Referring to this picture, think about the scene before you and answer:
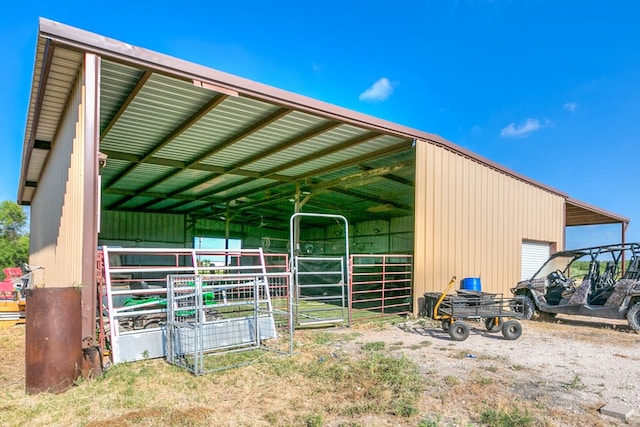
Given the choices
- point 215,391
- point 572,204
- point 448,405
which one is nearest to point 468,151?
point 572,204

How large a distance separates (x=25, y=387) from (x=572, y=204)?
542 inches

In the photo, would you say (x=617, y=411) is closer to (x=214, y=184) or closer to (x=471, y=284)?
(x=471, y=284)

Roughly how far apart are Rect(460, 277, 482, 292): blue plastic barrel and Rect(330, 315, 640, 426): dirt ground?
49.7 inches

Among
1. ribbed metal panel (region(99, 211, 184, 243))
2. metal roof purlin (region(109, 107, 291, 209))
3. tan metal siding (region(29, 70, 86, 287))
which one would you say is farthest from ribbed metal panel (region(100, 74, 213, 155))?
ribbed metal panel (region(99, 211, 184, 243))

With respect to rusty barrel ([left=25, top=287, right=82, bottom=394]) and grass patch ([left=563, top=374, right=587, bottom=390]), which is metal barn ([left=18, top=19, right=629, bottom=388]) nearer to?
rusty barrel ([left=25, top=287, right=82, bottom=394])

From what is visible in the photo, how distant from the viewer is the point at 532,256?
446 inches

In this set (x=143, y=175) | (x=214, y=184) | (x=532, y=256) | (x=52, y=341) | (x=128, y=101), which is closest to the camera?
(x=52, y=341)

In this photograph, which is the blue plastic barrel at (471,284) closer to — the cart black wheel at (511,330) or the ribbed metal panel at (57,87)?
the cart black wheel at (511,330)

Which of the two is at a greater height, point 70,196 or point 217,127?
point 217,127

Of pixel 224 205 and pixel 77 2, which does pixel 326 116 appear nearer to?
pixel 77 2

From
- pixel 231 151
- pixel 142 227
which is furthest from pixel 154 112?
pixel 142 227

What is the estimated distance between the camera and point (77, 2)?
25.7 feet

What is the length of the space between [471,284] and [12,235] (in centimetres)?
2976

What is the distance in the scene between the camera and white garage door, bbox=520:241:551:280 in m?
11.0
